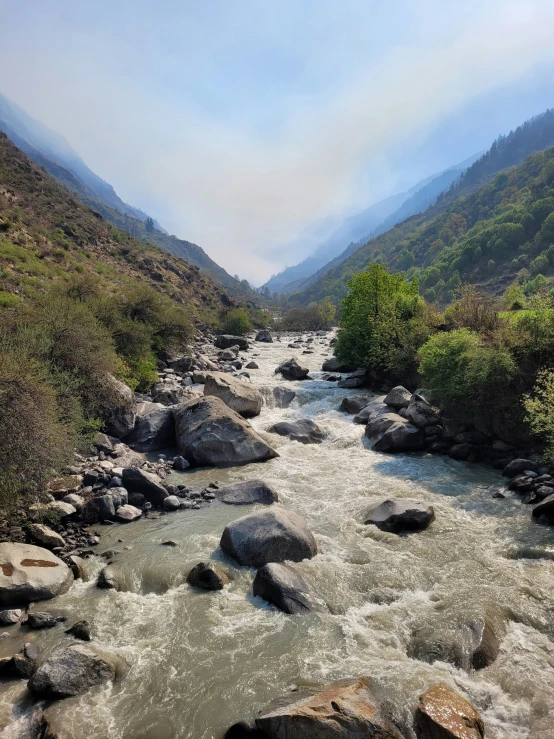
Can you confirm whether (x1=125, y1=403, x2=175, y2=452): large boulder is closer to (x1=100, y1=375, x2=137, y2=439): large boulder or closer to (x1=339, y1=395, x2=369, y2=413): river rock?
(x1=100, y1=375, x2=137, y2=439): large boulder

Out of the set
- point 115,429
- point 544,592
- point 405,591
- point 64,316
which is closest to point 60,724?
point 405,591

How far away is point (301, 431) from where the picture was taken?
76.4 ft

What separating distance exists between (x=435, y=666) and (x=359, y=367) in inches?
1272

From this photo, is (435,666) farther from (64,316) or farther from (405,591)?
(64,316)

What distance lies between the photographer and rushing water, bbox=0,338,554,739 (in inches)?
290

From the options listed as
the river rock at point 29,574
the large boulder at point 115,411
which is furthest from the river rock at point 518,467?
the large boulder at point 115,411

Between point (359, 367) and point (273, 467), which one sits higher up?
point (359, 367)

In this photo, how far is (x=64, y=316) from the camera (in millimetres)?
22250

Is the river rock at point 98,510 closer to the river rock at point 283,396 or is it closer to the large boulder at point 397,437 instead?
the large boulder at point 397,437

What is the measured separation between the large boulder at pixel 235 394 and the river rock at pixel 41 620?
16142 mm

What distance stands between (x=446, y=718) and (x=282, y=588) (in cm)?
428

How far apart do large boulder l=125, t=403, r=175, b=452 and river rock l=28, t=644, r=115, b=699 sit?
1257cm

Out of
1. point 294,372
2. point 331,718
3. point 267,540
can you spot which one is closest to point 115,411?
point 267,540

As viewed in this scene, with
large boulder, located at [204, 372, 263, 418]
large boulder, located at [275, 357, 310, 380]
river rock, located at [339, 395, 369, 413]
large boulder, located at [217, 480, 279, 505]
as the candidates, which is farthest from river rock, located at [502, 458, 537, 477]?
large boulder, located at [275, 357, 310, 380]
